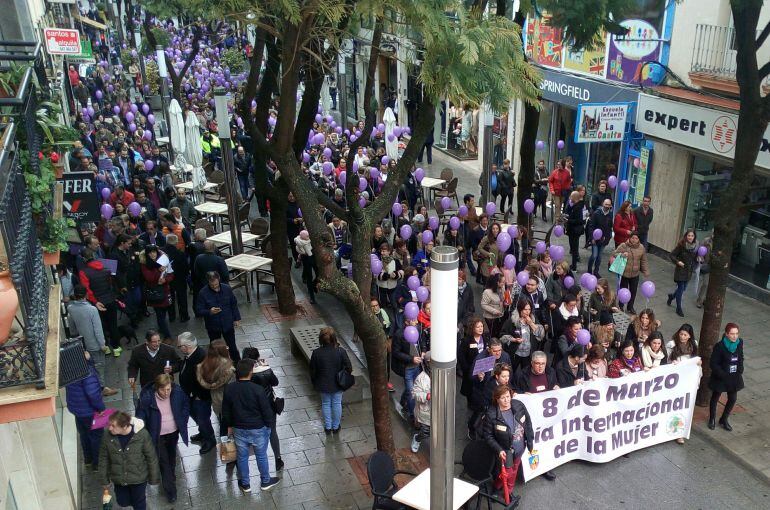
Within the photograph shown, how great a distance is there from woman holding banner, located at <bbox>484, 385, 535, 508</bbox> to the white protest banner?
0.25 meters

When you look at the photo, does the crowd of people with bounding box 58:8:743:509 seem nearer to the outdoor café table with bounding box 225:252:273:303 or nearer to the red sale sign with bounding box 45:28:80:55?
the outdoor café table with bounding box 225:252:273:303

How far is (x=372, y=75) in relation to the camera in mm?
9406

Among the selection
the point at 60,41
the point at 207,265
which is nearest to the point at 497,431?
the point at 207,265

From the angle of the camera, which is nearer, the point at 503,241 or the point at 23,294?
the point at 23,294

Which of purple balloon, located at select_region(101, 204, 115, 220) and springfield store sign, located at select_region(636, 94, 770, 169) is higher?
springfield store sign, located at select_region(636, 94, 770, 169)

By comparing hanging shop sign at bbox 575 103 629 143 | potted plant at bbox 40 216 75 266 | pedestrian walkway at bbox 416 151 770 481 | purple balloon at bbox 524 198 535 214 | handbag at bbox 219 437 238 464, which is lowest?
pedestrian walkway at bbox 416 151 770 481

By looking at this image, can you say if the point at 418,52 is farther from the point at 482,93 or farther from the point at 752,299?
the point at 752,299

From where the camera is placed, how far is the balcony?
16.6ft

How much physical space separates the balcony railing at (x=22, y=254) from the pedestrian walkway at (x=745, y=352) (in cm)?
837

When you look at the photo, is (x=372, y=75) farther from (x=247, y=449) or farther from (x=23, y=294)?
(x=23, y=294)

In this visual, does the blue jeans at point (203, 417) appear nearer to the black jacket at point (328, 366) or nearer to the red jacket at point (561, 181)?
the black jacket at point (328, 366)

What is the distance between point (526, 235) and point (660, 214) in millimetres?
3597

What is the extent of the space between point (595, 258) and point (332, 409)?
7.50 m

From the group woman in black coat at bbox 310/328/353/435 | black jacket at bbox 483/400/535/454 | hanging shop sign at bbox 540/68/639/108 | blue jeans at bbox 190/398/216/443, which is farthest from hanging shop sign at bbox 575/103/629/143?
blue jeans at bbox 190/398/216/443
